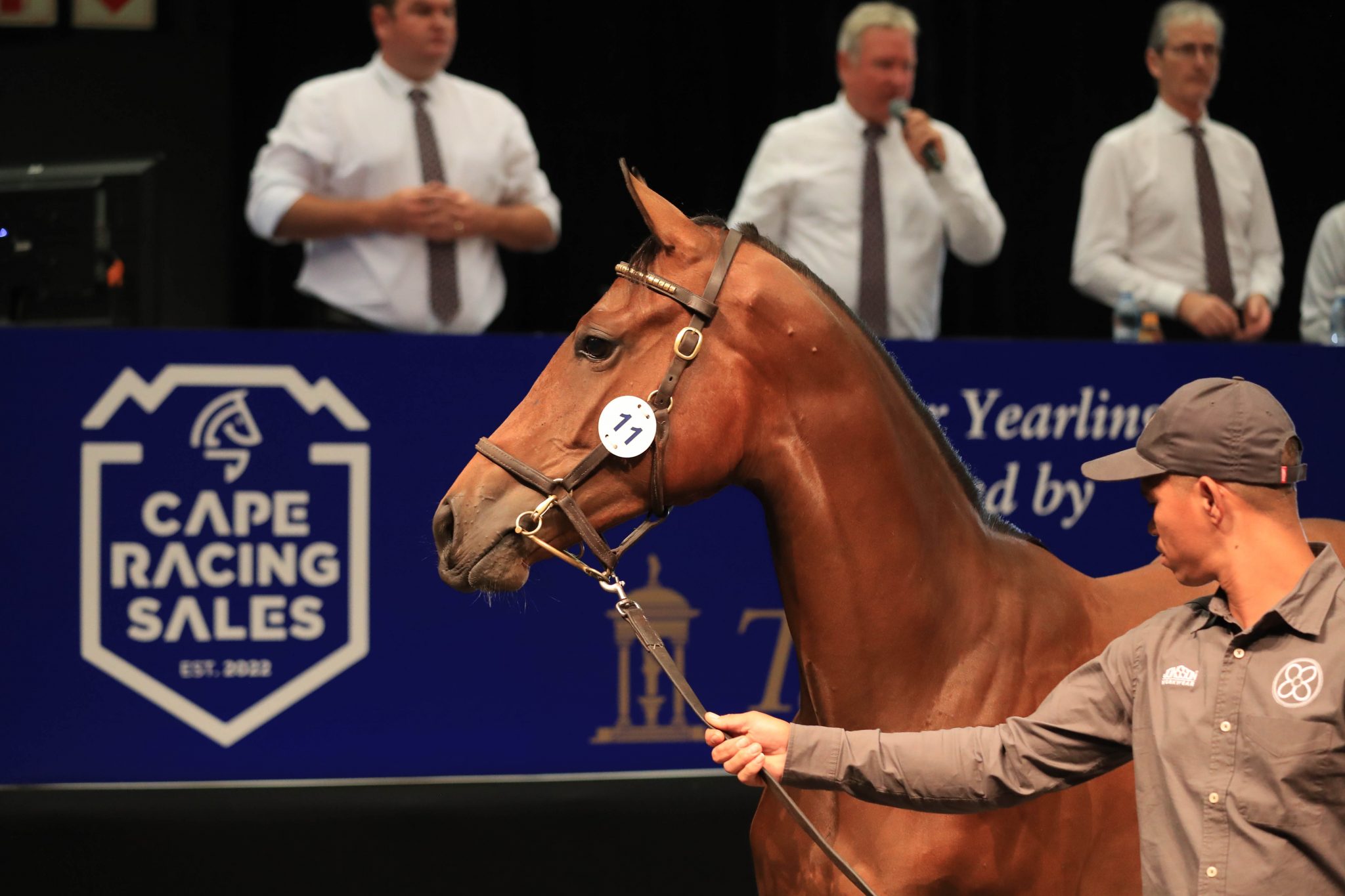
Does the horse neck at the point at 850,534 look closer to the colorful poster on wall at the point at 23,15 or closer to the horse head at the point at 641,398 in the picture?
the horse head at the point at 641,398

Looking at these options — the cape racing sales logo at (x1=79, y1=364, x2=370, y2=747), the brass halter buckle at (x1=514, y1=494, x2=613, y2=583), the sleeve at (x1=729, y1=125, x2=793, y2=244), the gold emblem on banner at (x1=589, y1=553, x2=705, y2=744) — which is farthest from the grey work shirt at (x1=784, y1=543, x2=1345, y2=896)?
the sleeve at (x1=729, y1=125, x2=793, y2=244)

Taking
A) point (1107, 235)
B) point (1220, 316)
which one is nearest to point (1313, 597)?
point (1220, 316)

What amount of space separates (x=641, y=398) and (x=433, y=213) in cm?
255

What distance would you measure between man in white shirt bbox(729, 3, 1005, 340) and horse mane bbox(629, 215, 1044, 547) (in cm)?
265

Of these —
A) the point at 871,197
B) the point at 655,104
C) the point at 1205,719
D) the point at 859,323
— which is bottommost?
the point at 1205,719

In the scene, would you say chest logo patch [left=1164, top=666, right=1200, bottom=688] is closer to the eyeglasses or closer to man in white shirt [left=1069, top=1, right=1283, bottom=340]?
man in white shirt [left=1069, top=1, right=1283, bottom=340]

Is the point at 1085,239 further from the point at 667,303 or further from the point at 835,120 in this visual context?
the point at 667,303

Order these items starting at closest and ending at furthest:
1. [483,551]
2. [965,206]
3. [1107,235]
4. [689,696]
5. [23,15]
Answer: [689,696] → [483,551] → [965,206] → [1107,235] → [23,15]

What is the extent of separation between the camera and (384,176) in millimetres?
5086

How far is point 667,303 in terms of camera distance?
257cm

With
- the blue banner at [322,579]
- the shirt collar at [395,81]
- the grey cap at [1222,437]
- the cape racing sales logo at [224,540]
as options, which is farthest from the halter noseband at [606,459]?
the shirt collar at [395,81]

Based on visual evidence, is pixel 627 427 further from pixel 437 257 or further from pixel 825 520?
pixel 437 257

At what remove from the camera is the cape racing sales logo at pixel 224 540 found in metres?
3.97

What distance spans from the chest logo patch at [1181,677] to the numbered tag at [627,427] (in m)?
0.92
